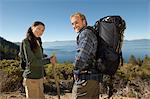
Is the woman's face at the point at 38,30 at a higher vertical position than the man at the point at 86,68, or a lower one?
higher

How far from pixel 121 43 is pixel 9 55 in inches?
341

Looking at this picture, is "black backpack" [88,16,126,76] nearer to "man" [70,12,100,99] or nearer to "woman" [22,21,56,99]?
"man" [70,12,100,99]

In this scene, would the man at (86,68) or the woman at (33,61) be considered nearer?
the man at (86,68)

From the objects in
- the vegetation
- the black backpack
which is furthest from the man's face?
the vegetation

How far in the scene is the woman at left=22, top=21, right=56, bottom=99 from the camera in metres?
4.04

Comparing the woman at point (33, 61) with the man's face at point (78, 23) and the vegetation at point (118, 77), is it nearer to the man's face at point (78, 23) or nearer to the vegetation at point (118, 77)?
the man's face at point (78, 23)

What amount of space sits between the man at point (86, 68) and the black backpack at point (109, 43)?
0.27 feet

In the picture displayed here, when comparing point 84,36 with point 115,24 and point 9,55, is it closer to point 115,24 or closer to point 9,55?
point 115,24

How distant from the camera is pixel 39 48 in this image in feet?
13.7

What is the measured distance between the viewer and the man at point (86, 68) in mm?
3156

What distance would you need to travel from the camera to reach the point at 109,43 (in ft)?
10.5

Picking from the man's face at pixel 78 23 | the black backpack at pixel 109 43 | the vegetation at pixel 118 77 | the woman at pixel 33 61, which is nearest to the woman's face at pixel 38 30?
A: the woman at pixel 33 61

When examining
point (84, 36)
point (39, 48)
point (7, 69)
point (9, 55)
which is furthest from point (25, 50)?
point (9, 55)

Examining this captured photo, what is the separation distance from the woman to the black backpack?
1.08 metres
